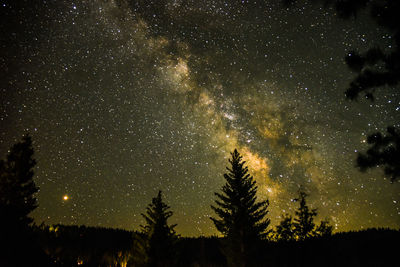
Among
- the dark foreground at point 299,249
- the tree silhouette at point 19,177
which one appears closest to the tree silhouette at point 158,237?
the dark foreground at point 299,249

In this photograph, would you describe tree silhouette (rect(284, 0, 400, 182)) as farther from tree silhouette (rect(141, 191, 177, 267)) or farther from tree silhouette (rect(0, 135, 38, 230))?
tree silhouette (rect(0, 135, 38, 230))

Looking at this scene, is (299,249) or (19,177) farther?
(299,249)

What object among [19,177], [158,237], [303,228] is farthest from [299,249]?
[19,177]

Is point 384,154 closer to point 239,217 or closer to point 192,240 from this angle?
point 239,217

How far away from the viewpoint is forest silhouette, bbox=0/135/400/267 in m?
5.53

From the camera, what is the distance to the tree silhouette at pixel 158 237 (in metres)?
7.22

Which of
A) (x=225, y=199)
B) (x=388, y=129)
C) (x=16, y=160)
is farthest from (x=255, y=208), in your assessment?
(x=16, y=160)

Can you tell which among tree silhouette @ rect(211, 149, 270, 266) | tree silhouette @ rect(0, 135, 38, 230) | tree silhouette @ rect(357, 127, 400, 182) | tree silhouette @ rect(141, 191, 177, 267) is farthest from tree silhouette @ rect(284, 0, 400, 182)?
tree silhouette @ rect(0, 135, 38, 230)

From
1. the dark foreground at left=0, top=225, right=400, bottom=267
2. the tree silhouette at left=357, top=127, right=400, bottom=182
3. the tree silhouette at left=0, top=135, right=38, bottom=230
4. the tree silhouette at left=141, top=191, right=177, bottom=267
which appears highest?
the tree silhouette at left=0, top=135, right=38, bottom=230

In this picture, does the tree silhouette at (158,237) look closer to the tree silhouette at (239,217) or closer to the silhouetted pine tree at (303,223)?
the tree silhouette at (239,217)

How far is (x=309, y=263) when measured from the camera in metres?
22.2

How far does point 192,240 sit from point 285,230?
1359 centimetres

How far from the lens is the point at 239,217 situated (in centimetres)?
1509

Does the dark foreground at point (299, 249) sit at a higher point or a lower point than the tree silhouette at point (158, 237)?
lower
